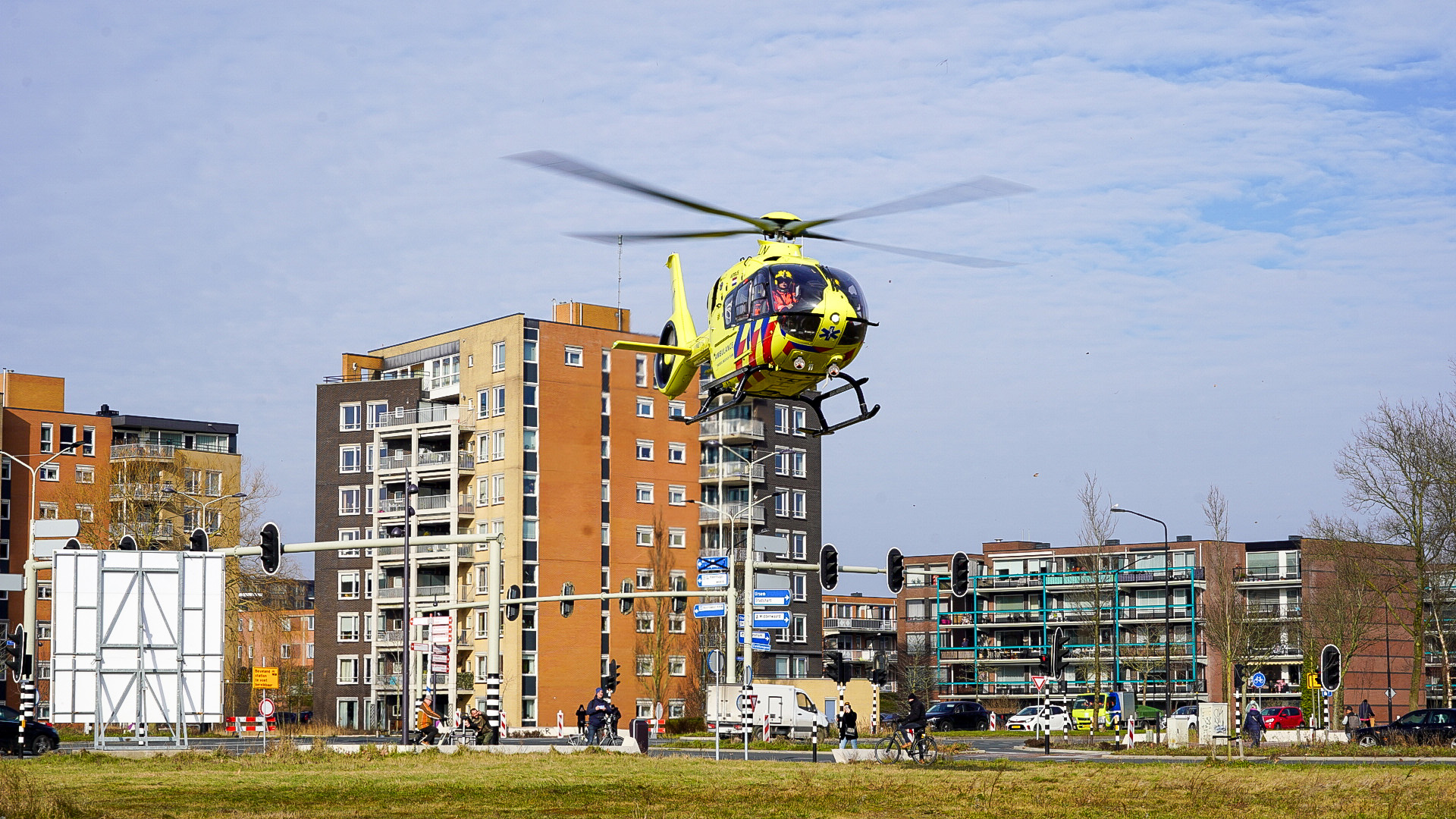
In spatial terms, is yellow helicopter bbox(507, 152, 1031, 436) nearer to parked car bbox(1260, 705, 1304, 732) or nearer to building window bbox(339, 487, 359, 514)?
parked car bbox(1260, 705, 1304, 732)

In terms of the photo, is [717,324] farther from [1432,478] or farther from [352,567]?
[352,567]

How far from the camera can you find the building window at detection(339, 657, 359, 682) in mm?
96500

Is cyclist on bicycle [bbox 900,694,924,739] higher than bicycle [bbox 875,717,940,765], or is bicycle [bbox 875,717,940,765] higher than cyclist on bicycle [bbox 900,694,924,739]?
cyclist on bicycle [bbox 900,694,924,739]

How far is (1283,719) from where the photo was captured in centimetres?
6988

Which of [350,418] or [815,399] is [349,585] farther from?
[815,399]

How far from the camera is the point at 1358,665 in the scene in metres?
128

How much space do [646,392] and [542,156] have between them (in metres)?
72.9

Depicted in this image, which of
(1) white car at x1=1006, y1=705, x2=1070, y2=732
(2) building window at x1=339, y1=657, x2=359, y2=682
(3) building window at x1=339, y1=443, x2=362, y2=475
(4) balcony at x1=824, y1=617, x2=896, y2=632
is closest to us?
(1) white car at x1=1006, y1=705, x2=1070, y2=732

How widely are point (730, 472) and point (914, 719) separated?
69.0 m

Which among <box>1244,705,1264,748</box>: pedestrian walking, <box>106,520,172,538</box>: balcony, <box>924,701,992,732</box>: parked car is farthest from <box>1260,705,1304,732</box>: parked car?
<box>106,520,172,538</box>: balcony

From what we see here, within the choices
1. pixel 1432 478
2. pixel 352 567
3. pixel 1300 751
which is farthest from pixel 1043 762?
pixel 352 567

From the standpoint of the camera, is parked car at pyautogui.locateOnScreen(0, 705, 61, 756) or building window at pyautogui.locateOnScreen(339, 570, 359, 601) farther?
building window at pyautogui.locateOnScreen(339, 570, 359, 601)

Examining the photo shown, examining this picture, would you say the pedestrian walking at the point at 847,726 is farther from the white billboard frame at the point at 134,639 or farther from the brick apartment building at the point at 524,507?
the brick apartment building at the point at 524,507

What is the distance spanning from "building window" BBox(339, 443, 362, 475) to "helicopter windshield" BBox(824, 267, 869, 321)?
72.6 m
